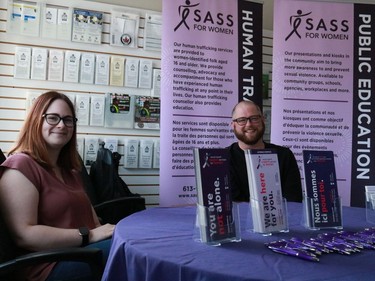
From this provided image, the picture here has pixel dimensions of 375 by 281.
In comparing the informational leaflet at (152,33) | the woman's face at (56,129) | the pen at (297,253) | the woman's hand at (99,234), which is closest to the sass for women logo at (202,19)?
the informational leaflet at (152,33)

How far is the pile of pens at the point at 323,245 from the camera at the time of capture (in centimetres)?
109

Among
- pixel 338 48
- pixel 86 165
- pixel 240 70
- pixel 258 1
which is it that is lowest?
pixel 86 165

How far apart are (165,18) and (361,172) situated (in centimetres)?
228

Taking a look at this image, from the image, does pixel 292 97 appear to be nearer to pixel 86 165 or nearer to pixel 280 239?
pixel 86 165

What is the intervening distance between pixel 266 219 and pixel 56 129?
1095 millimetres

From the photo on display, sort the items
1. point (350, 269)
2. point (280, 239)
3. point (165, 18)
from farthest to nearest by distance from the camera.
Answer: point (165, 18) < point (280, 239) < point (350, 269)

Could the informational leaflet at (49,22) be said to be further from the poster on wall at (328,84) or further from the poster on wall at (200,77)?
the poster on wall at (328,84)

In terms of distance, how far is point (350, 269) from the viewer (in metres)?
0.98

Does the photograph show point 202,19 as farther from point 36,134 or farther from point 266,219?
point 266,219

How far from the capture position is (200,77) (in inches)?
129

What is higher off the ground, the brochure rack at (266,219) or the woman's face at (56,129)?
the woman's face at (56,129)

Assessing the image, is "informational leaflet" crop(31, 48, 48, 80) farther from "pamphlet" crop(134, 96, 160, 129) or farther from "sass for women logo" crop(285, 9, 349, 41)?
"sass for women logo" crop(285, 9, 349, 41)

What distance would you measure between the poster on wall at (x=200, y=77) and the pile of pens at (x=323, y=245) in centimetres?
193

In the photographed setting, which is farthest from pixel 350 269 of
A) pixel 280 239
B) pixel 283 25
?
pixel 283 25
